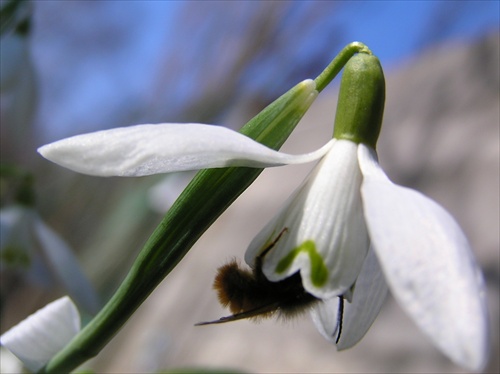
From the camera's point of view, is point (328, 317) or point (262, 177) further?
point (262, 177)

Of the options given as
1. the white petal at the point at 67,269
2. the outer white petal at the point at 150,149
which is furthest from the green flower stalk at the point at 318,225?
the white petal at the point at 67,269

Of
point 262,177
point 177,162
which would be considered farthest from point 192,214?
point 262,177

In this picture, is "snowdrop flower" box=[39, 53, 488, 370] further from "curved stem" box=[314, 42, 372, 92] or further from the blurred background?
the blurred background

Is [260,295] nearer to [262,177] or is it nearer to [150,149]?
[150,149]

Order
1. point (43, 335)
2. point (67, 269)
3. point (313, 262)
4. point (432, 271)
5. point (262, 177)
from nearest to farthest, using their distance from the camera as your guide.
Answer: point (432, 271), point (313, 262), point (43, 335), point (67, 269), point (262, 177)

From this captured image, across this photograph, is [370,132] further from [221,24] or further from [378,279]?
[221,24]

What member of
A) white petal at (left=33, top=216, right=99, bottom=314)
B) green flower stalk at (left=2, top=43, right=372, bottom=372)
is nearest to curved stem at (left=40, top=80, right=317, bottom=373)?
green flower stalk at (left=2, top=43, right=372, bottom=372)

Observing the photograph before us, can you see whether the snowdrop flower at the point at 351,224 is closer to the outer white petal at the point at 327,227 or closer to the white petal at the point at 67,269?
the outer white petal at the point at 327,227
